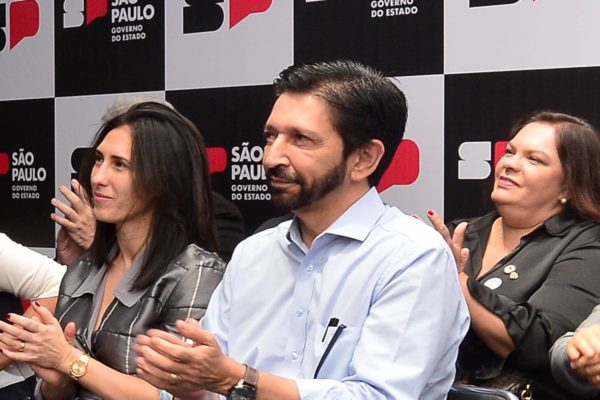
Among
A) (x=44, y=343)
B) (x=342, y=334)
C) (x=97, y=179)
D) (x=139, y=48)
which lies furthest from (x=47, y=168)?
(x=342, y=334)

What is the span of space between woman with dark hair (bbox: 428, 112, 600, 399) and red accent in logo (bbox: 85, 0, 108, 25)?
5.19 feet

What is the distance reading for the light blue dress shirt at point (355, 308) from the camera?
4.72 feet

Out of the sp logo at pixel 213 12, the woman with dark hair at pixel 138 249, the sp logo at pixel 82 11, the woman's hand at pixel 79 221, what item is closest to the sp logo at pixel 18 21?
the sp logo at pixel 82 11

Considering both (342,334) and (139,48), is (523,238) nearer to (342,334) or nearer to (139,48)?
(342,334)

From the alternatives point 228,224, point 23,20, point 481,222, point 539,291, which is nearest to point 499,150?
point 481,222

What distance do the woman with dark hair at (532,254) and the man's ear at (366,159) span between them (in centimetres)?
39

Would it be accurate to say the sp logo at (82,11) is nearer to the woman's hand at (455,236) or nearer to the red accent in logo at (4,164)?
the red accent in logo at (4,164)

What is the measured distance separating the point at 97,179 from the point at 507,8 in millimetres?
1137

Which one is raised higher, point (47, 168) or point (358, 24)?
point (358, 24)

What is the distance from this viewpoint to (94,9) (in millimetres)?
3234

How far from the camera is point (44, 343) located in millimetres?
1825

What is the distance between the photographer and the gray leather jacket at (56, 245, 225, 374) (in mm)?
1940

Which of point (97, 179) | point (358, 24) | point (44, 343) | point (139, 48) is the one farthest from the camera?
point (139, 48)

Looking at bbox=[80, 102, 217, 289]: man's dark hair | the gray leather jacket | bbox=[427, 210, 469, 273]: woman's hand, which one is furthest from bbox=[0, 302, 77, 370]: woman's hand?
bbox=[427, 210, 469, 273]: woman's hand
